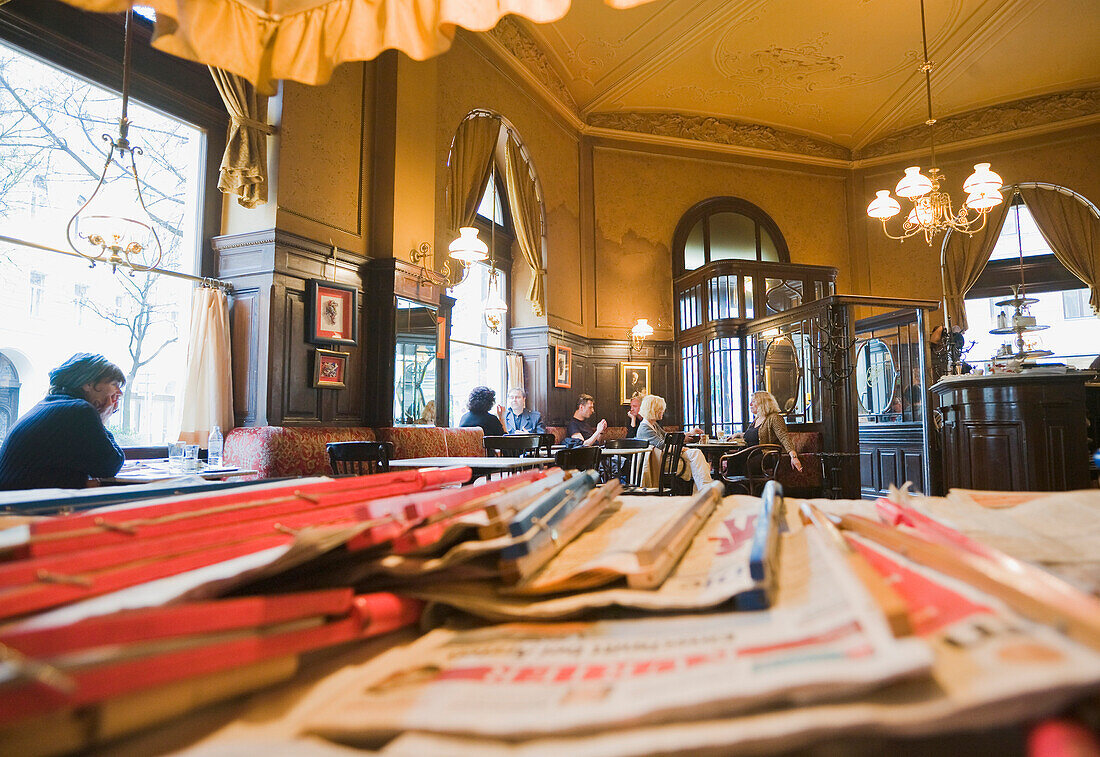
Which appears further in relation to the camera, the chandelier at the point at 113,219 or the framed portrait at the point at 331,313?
the framed portrait at the point at 331,313

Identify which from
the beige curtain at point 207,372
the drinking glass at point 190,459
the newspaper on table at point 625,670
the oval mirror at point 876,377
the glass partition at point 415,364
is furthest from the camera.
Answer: the oval mirror at point 876,377

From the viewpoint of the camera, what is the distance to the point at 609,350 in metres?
10.3

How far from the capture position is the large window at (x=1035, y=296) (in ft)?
31.9

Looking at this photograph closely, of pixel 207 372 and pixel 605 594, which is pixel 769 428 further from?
pixel 605 594

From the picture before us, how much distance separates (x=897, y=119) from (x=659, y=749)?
1269 centimetres

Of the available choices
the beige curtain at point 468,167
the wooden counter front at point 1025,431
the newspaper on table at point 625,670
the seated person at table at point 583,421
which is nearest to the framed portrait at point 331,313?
the beige curtain at point 468,167

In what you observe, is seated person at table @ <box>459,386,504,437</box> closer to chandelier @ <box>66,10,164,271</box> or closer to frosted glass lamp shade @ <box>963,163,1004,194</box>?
chandelier @ <box>66,10,164,271</box>

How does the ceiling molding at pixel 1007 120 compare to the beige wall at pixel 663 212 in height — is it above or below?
above

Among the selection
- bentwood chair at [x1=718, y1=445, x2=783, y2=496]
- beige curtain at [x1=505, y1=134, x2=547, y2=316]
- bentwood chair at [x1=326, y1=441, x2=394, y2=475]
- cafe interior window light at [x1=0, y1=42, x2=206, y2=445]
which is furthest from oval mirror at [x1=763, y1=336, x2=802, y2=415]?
cafe interior window light at [x1=0, y1=42, x2=206, y2=445]

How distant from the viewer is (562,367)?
30.3ft

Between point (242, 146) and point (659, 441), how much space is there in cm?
475

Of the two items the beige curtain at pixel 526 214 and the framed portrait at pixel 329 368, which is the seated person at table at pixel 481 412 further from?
the beige curtain at pixel 526 214

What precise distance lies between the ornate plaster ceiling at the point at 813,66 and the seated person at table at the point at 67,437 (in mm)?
6523

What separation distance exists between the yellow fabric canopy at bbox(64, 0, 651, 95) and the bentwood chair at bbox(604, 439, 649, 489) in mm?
4646
